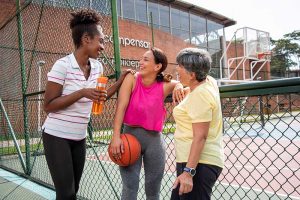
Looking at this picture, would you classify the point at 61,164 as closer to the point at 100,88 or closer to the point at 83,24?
the point at 100,88

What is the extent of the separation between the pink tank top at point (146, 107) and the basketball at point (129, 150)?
152 mm

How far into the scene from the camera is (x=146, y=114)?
2904mm

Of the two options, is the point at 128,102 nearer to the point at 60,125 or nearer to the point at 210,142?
the point at 60,125

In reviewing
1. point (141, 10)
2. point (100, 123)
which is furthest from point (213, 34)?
point (100, 123)

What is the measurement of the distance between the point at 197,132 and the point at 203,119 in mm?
95

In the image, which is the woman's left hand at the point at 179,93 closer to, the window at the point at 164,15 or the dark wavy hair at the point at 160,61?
the dark wavy hair at the point at 160,61

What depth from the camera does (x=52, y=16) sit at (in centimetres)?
776

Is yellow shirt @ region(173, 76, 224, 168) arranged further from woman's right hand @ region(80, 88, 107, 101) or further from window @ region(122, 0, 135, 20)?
window @ region(122, 0, 135, 20)

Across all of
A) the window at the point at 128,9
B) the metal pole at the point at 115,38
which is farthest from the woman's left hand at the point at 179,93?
the window at the point at 128,9

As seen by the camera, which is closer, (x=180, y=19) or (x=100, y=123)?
(x=100, y=123)

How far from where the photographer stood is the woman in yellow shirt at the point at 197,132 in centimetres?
224

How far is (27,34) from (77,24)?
6.70 m

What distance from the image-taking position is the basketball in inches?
111

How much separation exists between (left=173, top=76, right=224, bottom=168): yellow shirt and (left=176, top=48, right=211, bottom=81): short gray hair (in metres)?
0.08
